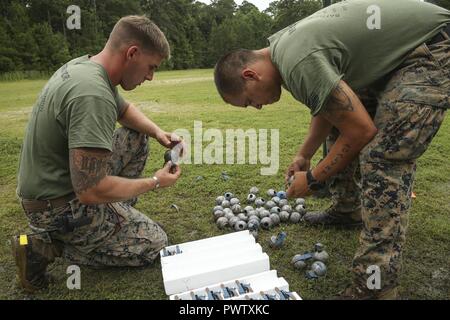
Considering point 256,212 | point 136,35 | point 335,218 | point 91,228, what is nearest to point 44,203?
point 91,228

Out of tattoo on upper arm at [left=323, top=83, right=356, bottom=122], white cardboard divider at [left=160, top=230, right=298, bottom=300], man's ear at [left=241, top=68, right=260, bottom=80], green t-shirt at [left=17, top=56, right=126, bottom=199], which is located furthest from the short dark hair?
white cardboard divider at [left=160, top=230, right=298, bottom=300]

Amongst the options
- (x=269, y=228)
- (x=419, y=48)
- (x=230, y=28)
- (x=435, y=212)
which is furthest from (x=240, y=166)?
(x=230, y=28)

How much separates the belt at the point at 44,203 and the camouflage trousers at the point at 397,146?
2173 millimetres

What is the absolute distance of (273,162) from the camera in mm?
6137

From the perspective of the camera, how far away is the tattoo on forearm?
269 centimetres

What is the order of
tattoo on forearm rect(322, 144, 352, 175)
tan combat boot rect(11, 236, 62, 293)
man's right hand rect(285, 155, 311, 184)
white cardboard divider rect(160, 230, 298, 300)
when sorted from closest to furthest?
tattoo on forearm rect(322, 144, 352, 175)
white cardboard divider rect(160, 230, 298, 300)
tan combat boot rect(11, 236, 62, 293)
man's right hand rect(285, 155, 311, 184)

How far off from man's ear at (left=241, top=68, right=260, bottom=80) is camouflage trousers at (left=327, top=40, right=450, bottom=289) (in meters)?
0.87

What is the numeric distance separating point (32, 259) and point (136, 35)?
1840mm

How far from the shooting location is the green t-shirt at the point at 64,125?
2.56 m

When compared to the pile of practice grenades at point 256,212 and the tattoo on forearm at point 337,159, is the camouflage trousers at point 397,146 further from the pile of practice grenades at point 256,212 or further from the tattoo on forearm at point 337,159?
the pile of practice grenades at point 256,212

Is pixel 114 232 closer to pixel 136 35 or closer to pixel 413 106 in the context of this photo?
pixel 136 35

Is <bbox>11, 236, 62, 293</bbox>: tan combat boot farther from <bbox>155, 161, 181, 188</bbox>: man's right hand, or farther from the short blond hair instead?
the short blond hair

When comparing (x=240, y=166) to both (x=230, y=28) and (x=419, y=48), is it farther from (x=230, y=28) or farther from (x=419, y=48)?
(x=230, y=28)

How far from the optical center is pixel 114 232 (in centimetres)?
329
